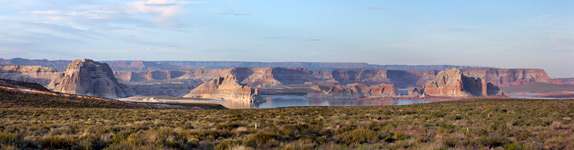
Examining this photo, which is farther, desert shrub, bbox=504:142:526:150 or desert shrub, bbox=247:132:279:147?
desert shrub, bbox=247:132:279:147

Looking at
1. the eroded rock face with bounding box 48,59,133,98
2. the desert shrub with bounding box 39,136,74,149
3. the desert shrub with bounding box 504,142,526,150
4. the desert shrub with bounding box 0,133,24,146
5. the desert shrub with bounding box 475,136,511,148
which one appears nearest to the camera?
the desert shrub with bounding box 0,133,24,146

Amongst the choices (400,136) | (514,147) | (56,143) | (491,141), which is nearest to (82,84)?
(56,143)

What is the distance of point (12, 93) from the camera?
4747 centimetres

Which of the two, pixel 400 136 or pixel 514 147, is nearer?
pixel 514 147

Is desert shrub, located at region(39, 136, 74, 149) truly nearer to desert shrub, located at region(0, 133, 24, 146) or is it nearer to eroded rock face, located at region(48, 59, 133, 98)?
desert shrub, located at region(0, 133, 24, 146)

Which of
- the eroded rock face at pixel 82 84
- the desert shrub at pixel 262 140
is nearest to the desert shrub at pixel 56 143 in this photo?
the desert shrub at pixel 262 140

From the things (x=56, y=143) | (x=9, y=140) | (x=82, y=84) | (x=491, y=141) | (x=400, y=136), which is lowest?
(x=82, y=84)

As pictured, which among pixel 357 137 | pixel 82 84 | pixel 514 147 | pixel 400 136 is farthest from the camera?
pixel 82 84

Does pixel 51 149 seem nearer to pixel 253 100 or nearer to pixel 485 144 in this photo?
pixel 485 144

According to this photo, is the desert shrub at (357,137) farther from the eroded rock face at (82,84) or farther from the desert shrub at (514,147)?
the eroded rock face at (82,84)

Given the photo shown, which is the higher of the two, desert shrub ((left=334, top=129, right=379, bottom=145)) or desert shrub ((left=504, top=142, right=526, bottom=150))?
desert shrub ((left=504, top=142, right=526, bottom=150))

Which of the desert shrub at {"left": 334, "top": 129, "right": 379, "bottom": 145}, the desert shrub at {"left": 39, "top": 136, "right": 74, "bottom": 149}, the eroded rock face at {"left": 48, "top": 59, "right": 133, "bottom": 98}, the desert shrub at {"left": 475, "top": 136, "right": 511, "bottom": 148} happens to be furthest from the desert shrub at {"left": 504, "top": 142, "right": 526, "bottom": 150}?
the eroded rock face at {"left": 48, "top": 59, "right": 133, "bottom": 98}

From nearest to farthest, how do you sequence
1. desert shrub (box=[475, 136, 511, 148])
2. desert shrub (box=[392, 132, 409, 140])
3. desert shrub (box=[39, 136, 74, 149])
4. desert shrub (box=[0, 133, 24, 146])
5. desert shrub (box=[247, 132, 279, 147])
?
desert shrub (box=[0, 133, 24, 146]) → desert shrub (box=[39, 136, 74, 149]) → desert shrub (box=[247, 132, 279, 147]) → desert shrub (box=[475, 136, 511, 148]) → desert shrub (box=[392, 132, 409, 140])

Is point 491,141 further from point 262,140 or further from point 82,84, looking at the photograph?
point 82,84
